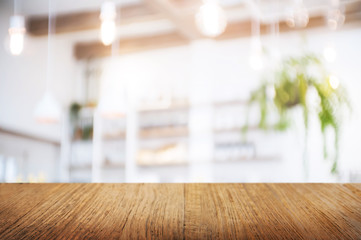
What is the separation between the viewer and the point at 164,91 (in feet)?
18.5

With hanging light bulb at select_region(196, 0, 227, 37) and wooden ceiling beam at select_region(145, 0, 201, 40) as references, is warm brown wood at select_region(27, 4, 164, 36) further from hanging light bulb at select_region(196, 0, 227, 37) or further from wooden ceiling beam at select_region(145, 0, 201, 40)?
hanging light bulb at select_region(196, 0, 227, 37)

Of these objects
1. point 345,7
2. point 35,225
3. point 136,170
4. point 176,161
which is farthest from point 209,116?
point 35,225

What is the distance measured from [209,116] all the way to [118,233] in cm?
490

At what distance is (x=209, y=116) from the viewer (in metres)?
5.32

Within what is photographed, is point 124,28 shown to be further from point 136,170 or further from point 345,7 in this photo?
point 345,7

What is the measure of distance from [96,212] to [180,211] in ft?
0.32

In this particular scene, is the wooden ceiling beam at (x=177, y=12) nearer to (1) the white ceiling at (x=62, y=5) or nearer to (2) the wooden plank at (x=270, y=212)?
(1) the white ceiling at (x=62, y=5)

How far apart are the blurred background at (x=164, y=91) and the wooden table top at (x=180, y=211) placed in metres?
3.86

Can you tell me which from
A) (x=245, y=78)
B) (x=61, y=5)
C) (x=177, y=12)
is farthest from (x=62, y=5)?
(x=245, y=78)

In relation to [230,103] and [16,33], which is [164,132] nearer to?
[230,103]

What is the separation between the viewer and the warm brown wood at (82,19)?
4773mm

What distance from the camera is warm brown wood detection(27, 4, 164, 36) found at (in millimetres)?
4773

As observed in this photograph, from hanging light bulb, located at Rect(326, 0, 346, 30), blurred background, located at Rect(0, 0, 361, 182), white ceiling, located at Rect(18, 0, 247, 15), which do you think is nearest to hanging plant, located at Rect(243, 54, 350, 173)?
blurred background, located at Rect(0, 0, 361, 182)

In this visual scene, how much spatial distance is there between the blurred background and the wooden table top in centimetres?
386
